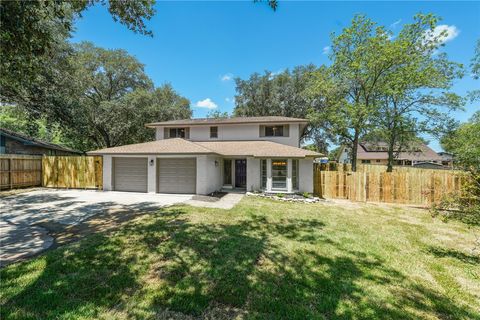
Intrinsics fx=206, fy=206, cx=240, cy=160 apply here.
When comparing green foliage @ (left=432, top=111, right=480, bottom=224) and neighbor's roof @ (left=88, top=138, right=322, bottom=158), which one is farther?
neighbor's roof @ (left=88, top=138, right=322, bottom=158)

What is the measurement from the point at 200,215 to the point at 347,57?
18.7m

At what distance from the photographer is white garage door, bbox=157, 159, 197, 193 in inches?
493

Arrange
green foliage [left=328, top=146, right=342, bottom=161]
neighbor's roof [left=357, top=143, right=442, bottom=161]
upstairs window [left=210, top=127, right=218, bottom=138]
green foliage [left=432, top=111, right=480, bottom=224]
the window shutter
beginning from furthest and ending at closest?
green foliage [left=328, top=146, right=342, bottom=161] < neighbor's roof [left=357, top=143, right=442, bottom=161] < upstairs window [left=210, top=127, right=218, bottom=138] < the window shutter < green foliage [left=432, top=111, right=480, bottom=224]

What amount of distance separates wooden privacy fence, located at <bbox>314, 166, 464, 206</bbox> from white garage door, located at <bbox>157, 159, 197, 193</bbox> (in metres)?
7.96

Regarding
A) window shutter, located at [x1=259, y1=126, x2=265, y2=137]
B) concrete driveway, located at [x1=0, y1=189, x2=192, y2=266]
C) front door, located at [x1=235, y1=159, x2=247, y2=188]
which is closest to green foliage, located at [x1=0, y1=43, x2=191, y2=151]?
concrete driveway, located at [x1=0, y1=189, x2=192, y2=266]

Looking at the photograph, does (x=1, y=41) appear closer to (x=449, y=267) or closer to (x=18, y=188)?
(x=449, y=267)

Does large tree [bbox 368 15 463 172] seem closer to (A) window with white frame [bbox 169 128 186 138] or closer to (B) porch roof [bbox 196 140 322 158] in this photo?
(B) porch roof [bbox 196 140 322 158]

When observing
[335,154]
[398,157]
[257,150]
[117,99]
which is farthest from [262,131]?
[335,154]

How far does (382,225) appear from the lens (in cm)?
750

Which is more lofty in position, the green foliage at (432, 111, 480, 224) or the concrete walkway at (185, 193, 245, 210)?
the green foliage at (432, 111, 480, 224)

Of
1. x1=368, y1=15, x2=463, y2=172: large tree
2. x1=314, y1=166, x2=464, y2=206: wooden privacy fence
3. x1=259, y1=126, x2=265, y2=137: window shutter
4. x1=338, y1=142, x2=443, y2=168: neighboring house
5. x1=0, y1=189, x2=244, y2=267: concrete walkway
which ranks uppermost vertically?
x1=368, y1=15, x2=463, y2=172: large tree

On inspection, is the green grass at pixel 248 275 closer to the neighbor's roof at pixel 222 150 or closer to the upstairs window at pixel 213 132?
the neighbor's roof at pixel 222 150

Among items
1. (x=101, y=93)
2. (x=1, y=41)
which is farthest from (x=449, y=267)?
(x=101, y=93)

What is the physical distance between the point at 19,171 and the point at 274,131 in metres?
17.7
